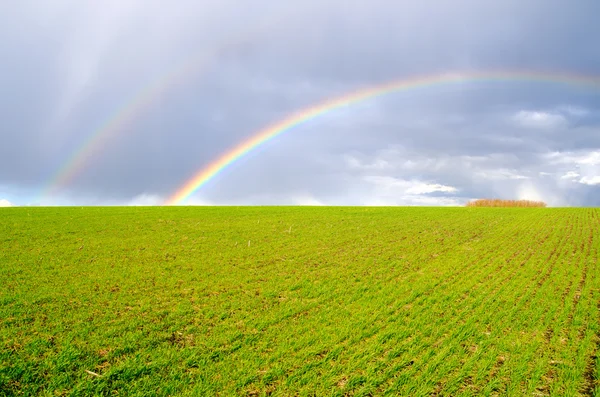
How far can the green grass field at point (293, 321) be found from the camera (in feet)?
26.3

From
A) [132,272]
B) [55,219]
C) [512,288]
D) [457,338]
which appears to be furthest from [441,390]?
[55,219]

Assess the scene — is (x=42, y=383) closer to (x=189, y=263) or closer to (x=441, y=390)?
(x=441, y=390)

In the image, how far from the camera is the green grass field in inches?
316

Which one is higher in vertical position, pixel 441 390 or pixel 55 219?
pixel 55 219

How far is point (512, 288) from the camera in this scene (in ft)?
52.4

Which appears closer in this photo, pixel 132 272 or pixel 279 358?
pixel 279 358

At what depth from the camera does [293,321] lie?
Answer: 1148cm

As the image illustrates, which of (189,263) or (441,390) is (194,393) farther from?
(189,263)

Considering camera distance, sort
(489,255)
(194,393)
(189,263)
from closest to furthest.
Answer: (194,393), (189,263), (489,255)

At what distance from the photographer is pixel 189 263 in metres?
19.6

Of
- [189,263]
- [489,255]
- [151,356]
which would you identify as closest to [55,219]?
[189,263]

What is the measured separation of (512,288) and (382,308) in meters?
6.89

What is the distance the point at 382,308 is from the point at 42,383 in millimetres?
9545

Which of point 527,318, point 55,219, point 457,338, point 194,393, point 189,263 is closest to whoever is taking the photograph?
point 194,393
